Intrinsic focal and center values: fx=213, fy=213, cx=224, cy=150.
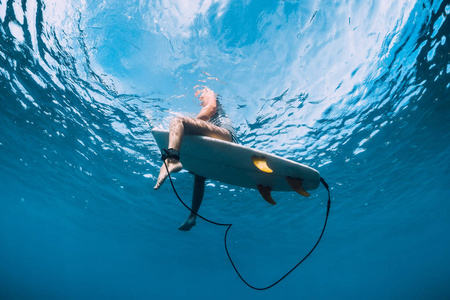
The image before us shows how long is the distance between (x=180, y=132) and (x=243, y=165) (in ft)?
3.71

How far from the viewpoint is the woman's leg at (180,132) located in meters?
2.29

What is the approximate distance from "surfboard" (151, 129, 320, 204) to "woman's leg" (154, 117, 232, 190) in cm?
16

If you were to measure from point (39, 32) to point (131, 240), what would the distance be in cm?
3717

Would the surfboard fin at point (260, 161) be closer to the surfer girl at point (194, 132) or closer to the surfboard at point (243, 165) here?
the surfboard at point (243, 165)

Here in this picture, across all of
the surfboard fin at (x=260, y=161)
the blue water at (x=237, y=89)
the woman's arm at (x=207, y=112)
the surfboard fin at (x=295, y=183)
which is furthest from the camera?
the blue water at (x=237, y=89)

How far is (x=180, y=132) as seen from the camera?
A: 8.81 ft

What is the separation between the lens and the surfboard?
3.06 m

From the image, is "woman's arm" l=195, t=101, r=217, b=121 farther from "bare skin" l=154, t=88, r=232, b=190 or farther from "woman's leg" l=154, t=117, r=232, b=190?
"woman's leg" l=154, t=117, r=232, b=190

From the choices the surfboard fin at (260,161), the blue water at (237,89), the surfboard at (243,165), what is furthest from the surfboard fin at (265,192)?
the blue water at (237,89)

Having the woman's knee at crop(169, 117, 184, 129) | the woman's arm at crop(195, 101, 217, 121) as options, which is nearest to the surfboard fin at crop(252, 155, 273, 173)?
the woman's knee at crop(169, 117, 184, 129)

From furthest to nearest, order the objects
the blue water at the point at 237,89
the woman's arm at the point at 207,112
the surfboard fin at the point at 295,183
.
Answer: the blue water at the point at 237,89 < the woman's arm at the point at 207,112 < the surfboard fin at the point at 295,183

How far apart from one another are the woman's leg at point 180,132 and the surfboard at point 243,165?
158 mm

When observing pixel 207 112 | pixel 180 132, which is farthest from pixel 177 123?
pixel 207 112

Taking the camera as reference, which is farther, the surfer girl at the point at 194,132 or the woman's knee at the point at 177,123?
the woman's knee at the point at 177,123
